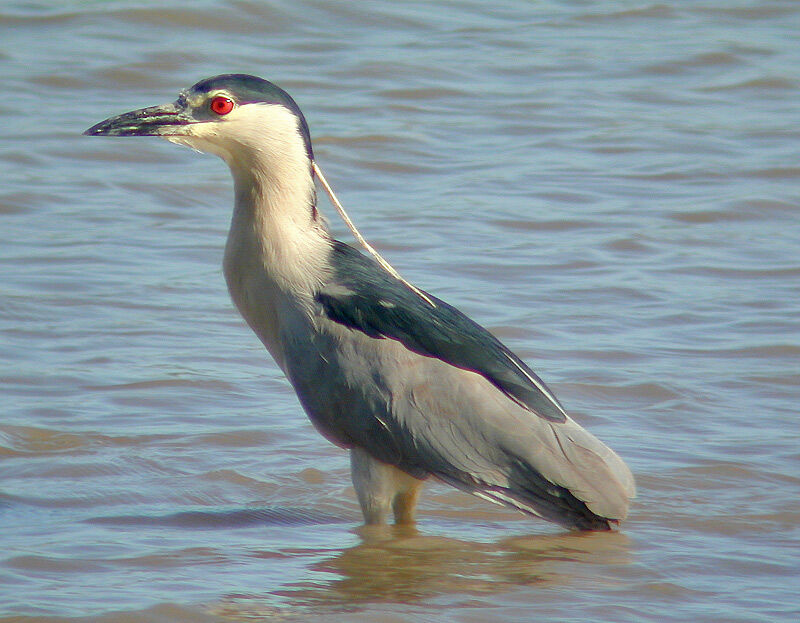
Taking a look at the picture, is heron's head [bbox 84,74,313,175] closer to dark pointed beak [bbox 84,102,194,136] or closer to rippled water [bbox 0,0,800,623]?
dark pointed beak [bbox 84,102,194,136]

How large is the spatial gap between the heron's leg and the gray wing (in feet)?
0.19

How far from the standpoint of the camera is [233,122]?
17.1ft

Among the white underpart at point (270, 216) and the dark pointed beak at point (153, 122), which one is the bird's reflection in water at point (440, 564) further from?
the dark pointed beak at point (153, 122)

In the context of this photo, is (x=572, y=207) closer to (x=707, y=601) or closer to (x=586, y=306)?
(x=586, y=306)

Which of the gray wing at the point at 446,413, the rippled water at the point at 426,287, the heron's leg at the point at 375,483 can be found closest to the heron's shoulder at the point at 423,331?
the gray wing at the point at 446,413

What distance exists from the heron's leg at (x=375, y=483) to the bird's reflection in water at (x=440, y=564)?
70 mm

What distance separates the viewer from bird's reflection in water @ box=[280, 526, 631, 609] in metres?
4.65

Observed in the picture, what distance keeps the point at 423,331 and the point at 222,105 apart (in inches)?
42.7

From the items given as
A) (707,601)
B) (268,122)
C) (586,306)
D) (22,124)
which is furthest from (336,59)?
(707,601)

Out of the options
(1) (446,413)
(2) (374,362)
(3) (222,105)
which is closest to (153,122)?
(3) (222,105)

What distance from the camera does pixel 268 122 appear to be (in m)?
5.26

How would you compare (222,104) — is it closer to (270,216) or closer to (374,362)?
(270,216)

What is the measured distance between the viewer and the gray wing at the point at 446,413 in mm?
5043

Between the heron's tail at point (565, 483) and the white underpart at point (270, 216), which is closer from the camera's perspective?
the heron's tail at point (565, 483)
